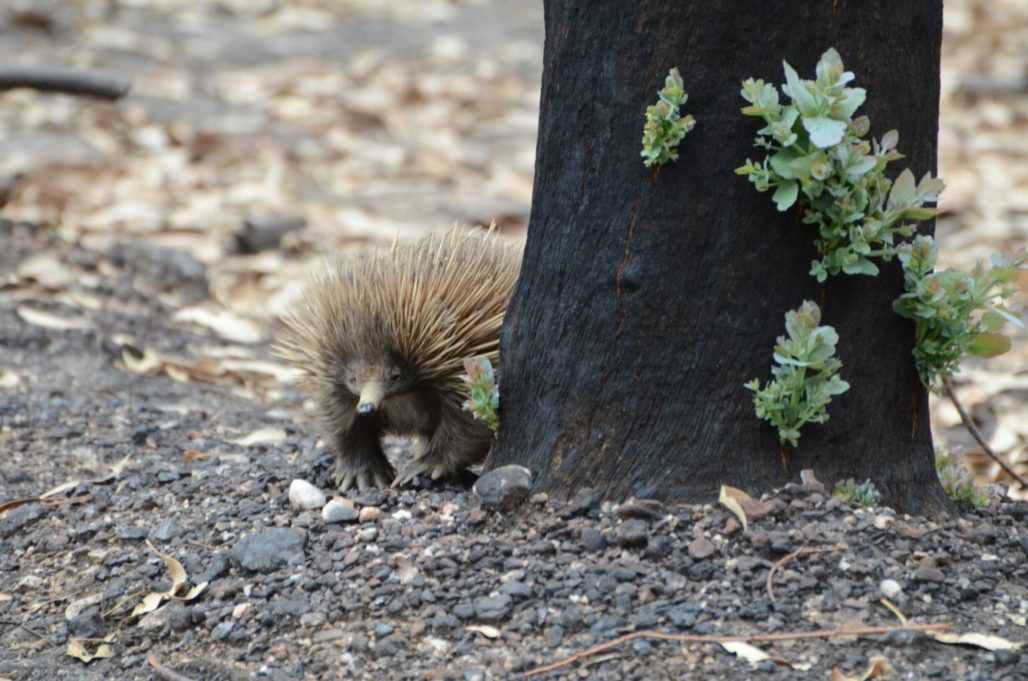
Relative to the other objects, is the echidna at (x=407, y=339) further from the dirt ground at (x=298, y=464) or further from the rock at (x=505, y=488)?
the rock at (x=505, y=488)

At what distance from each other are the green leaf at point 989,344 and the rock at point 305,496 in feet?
5.29

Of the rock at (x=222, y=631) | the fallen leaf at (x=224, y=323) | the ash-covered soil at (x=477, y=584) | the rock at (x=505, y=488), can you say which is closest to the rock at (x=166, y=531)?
the ash-covered soil at (x=477, y=584)

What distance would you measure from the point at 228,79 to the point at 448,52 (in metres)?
A: 2.01

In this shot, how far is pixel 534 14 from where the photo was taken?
1360 cm

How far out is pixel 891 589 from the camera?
2934 mm

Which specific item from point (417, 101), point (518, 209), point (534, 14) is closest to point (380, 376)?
point (518, 209)

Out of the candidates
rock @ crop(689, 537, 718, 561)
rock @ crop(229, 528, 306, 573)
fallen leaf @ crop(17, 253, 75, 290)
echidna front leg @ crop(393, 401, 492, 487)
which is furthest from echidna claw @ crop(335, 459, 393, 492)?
fallen leaf @ crop(17, 253, 75, 290)

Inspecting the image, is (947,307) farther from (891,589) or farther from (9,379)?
(9,379)

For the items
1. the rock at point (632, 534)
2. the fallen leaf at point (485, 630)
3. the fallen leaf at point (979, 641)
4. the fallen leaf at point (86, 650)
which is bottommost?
the fallen leaf at point (86, 650)

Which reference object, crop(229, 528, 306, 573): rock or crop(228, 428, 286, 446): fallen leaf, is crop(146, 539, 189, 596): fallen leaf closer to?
crop(229, 528, 306, 573): rock

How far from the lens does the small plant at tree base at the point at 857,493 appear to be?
3.16m

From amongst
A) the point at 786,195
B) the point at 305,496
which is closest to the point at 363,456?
the point at 305,496

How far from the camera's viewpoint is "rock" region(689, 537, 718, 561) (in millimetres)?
3023

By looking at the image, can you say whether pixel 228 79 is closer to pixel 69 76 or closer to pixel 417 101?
pixel 417 101
